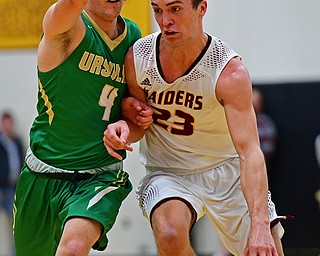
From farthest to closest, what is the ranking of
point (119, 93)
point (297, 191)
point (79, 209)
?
point (297, 191), point (119, 93), point (79, 209)

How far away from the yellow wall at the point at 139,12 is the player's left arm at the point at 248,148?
628 centimetres

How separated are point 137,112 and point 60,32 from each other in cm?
79

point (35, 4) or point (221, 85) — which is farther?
point (35, 4)

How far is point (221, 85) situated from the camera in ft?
18.5

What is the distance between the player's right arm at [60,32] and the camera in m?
5.34

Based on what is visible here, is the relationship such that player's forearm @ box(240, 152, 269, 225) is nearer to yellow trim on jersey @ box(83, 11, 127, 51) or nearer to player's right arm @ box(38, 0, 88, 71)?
yellow trim on jersey @ box(83, 11, 127, 51)

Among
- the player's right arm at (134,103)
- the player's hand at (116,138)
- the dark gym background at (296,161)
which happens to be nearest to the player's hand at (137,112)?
the player's right arm at (134,103)

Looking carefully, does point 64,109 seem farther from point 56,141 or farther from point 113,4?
point 113,4

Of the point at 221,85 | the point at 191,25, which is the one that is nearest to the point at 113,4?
the point at 191,25

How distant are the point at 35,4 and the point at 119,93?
6.86 meters

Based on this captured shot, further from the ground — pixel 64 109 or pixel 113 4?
pixel 113 4

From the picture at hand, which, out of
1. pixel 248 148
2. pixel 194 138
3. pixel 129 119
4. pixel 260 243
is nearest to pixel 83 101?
pixel 129 119

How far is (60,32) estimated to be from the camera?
5477mm

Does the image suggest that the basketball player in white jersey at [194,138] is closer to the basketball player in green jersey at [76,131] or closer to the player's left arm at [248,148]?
the player's left arm at [248,148]
